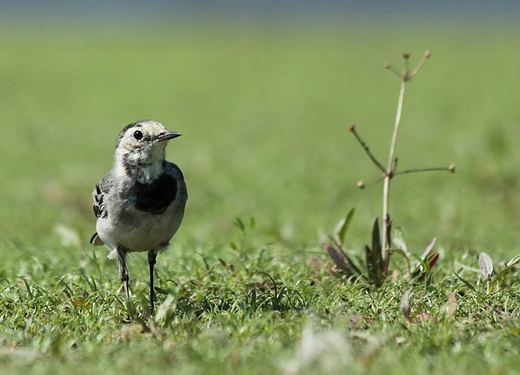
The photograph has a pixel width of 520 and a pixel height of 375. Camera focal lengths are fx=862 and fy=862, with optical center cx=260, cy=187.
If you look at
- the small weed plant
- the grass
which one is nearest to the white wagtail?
the grass

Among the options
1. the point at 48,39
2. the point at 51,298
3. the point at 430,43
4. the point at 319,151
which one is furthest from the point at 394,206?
the point at 48,39

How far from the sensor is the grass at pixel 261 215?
4016 millimetres

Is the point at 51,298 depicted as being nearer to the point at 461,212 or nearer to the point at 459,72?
the point at 461,212

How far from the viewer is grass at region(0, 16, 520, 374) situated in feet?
13.2

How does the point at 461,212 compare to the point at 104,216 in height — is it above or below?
below

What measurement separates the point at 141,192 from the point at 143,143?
10.5 inches

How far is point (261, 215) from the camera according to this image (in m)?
8.51

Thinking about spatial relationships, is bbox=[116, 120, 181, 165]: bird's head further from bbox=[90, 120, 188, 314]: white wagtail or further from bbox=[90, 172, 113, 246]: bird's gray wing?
bbox=[90, 172, 113, 246]: bird's gray wing

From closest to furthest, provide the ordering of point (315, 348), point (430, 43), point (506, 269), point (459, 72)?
point (315, 348), point (506, 269), point (459, 72), point (430, 43)

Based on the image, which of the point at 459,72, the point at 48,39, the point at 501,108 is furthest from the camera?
the point at 48,39

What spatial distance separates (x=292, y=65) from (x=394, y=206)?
50.1 ft

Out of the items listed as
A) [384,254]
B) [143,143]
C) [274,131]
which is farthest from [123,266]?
[274,131]

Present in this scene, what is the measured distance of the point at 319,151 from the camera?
40.3ft

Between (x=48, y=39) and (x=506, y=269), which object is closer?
(x=506, y=269)
